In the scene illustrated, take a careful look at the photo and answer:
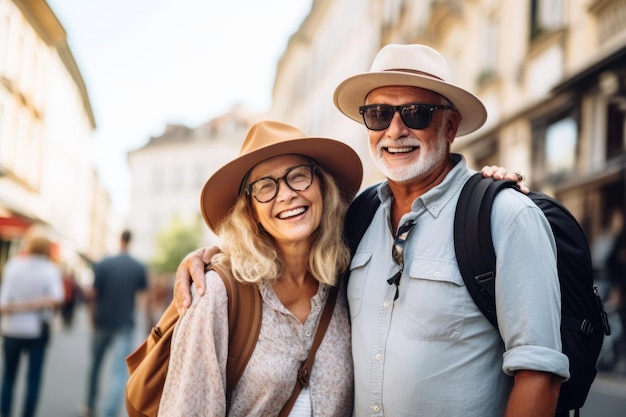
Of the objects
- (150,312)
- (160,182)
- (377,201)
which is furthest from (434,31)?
(160,182)

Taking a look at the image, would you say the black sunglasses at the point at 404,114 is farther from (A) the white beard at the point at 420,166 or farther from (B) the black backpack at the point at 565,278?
(B) the black backpack at the point at 565,278

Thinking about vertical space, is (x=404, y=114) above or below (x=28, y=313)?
above

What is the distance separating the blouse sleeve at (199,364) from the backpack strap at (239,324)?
65mm

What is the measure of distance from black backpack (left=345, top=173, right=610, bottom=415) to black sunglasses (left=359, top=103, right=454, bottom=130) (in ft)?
1.48

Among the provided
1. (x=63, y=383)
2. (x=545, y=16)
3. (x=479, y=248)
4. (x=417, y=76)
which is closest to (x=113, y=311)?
(x=63, y=383)

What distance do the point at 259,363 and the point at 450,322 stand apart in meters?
0.79

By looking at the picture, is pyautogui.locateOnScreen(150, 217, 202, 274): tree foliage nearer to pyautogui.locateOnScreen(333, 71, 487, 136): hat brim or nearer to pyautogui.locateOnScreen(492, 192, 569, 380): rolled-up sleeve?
pyautogui.locateOnScreen(333, 71, 487, 136): hat brim

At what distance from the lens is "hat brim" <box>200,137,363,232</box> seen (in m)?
2.95

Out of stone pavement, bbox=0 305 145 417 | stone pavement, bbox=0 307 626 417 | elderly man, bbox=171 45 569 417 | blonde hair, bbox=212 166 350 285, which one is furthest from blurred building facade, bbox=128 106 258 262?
elderly man, bbox=171 45 569 417

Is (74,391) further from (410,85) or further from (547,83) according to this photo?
(547,83)

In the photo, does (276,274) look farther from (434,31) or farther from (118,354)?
(434,31)

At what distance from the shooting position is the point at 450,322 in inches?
97.0

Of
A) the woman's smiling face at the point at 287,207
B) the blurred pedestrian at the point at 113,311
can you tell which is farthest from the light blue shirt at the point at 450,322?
the blurred pedestrian at the point at 113,311

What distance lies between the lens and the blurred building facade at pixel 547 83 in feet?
30.8
